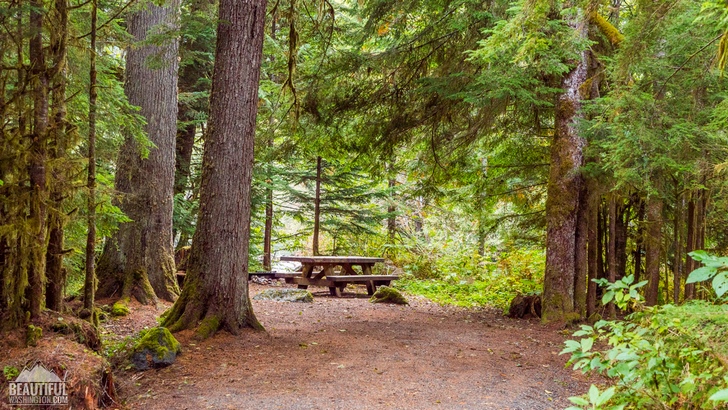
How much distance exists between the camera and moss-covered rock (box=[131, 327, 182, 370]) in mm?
5199

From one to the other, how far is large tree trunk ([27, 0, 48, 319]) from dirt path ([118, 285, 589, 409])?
1.19m

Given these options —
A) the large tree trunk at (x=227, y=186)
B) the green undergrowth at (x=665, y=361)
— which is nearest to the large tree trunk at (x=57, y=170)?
the large tree trunk at (x=227, y=186)

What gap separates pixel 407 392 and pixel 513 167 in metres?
7.00

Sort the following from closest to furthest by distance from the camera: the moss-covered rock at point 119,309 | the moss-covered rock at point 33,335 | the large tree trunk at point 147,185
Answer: the moss-covered rock at point 33,335 → the moss-covered rock at point 119,309 → the large tree trunk at point 147,185

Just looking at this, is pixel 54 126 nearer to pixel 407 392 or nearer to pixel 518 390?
pixel 407 392

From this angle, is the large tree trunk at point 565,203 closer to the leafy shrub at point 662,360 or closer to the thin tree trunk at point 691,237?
the thin tree trunk at point 691,237

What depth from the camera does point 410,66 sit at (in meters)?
9.45

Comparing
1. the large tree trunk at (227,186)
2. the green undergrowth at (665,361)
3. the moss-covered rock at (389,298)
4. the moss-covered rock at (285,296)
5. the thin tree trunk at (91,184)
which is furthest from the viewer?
the moss-covered rock at (389,298)

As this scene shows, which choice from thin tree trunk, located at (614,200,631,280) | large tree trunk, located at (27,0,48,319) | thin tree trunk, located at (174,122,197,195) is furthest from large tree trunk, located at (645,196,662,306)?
thin tree trunk, located at (174,122,197,195)

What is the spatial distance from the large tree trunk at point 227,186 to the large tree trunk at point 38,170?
2.08 m

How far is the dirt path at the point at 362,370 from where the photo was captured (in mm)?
4469

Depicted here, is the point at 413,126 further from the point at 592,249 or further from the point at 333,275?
the point at 333,275

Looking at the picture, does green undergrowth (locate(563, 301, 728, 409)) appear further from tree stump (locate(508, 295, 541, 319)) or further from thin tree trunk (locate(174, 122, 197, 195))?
thin tree trunk (locate(174, 122, 197, 195))

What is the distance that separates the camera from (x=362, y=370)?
536cm
